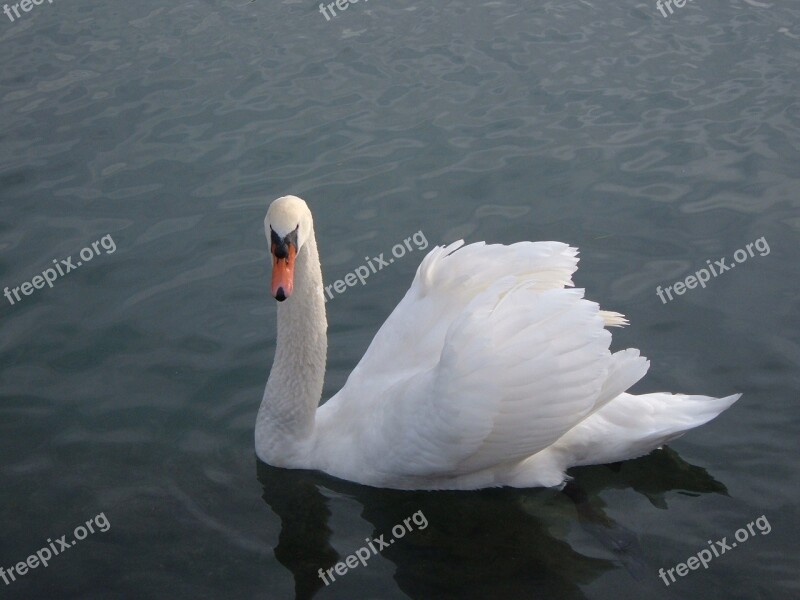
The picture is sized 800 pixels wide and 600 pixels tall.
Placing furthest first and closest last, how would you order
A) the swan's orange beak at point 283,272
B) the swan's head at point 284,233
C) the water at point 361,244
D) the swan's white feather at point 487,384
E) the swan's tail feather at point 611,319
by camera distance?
the swan's tail feather at point 611,319, the water at point 361,244, the swan's white feather at point 487,384, the swan's head at point 284,233, the swan's orange beak at point 283,272

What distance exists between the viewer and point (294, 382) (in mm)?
6508

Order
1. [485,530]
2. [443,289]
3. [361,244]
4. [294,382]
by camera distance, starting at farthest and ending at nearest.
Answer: [361,244] → [443,289] → [294,382] → [485,530]

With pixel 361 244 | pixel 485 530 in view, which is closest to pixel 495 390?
pixel 485 530

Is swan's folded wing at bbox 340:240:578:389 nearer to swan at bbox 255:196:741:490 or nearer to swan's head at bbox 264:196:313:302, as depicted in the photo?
swan at bbox 255:196:741:490

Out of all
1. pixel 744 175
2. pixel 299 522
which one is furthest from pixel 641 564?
pixel 744 175

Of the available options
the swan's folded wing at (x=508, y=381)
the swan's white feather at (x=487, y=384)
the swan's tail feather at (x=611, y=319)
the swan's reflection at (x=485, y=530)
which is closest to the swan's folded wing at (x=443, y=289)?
the swan's white feather at (x=487, y=384)

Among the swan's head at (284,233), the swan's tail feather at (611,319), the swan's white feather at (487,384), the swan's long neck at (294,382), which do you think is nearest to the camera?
the swan's head at (284,233)

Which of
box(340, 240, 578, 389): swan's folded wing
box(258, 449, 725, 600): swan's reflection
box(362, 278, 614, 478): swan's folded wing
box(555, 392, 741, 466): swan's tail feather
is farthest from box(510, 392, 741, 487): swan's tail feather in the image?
box(340, 240, 578, 389): swan's folded wing

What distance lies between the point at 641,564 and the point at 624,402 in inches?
39.9

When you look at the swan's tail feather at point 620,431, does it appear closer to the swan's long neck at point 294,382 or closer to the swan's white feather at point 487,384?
the swan's white feather at point 487,384

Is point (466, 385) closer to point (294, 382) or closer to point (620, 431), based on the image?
point (620, 431)

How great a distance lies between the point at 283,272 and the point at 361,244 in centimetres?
314

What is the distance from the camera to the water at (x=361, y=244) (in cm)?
606

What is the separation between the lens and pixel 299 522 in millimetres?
6309
